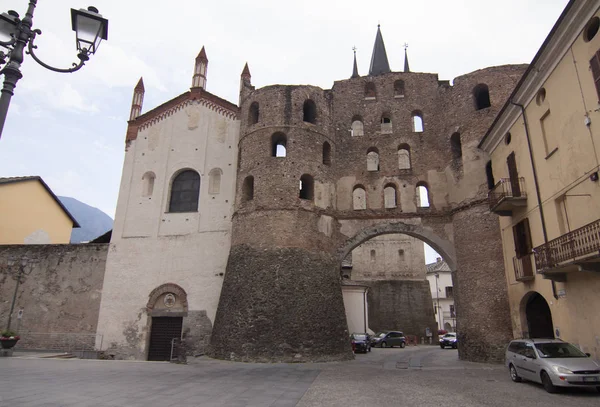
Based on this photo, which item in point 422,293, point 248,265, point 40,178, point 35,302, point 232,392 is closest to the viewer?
point 232,392

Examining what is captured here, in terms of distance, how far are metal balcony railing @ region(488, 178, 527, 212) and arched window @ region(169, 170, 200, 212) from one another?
1504cm

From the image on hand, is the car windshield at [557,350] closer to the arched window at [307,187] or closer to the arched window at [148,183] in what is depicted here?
the arched window at [307,187]

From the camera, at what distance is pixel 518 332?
16578 mm

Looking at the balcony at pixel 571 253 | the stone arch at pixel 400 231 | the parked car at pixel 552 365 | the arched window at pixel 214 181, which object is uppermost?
the arched window at pixel 214 181

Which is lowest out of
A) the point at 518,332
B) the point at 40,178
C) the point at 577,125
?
the point at 518,332

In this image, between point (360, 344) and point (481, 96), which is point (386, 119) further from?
point (360, 344)

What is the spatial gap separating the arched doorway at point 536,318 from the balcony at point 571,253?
387cm

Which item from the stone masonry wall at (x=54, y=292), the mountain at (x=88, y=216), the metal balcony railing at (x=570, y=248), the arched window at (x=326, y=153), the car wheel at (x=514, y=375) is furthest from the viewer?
the mountain at (x=88, y=216)

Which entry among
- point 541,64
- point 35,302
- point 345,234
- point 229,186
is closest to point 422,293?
point 345,234

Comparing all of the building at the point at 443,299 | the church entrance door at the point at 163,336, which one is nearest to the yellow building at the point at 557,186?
the church entrance door at the point at 163,336

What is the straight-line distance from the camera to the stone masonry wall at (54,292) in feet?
71.5

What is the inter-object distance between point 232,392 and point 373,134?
16064mm

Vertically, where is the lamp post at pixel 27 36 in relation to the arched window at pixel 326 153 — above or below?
below

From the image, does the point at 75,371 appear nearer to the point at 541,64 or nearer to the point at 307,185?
the point at 307,185
